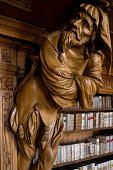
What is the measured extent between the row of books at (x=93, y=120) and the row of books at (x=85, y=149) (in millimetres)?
204

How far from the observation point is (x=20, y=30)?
1.49 m

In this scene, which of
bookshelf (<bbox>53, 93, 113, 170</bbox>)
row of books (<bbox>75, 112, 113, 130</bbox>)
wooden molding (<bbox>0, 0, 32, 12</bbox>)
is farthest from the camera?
row of books (<bbox>75, 112, 113, 130</bbox>)

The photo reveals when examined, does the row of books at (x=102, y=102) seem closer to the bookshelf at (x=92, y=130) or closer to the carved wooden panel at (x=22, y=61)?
the bookshelf at (x=92, y=130)

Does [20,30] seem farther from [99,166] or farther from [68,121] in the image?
[99,166]

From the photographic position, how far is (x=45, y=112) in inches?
60.4

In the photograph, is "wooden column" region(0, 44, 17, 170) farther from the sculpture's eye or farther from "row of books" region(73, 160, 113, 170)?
"row of books" region(73, 160, 113, 170)

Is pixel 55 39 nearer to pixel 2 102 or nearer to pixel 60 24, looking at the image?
pixel 60 24

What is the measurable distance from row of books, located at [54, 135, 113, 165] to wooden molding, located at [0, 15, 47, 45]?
1.56 metres

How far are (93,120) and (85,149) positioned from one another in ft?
1.41

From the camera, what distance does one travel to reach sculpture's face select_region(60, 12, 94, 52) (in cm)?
131

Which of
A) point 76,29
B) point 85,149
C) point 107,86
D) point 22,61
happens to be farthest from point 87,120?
point 76,29

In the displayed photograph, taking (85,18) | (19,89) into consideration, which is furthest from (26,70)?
(85,18)

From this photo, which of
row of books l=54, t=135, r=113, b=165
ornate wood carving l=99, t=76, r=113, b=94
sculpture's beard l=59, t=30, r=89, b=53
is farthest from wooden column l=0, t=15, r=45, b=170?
ornate wood carving l=99, t=76, r=113, b=94

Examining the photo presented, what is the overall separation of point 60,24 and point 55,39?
0.29 metres
